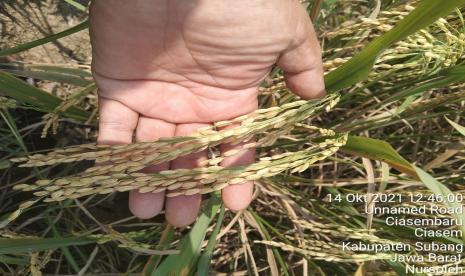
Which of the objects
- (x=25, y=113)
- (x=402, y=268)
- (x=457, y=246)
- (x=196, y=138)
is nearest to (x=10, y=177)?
(x=25, y=113)

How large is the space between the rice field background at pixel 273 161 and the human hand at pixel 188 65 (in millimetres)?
79

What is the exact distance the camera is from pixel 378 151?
1151 mm

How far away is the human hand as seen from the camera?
1283 millimetres

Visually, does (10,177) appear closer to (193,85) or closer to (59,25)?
(59,25)

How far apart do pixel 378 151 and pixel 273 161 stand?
26 centimetres

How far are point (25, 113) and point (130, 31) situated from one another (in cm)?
88

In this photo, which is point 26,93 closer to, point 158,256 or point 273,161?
point 158,256

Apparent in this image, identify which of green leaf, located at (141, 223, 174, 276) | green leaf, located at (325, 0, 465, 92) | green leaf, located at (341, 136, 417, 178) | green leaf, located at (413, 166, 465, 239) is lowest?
green leaf, located at (141, 223, 174, 276)

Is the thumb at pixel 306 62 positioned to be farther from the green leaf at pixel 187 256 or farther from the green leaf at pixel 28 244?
the green leaf at pixel 28 244

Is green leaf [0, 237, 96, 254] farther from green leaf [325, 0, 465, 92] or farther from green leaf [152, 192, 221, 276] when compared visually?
green leaf [325, 0, 465, 92]

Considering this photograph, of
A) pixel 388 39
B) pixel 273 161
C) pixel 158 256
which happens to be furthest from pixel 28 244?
pixel 388 39

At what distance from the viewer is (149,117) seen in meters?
1.48

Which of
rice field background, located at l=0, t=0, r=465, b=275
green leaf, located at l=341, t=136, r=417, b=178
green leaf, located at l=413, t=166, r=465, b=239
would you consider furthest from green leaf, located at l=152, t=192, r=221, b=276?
green leaf, located at l=413, t=166, r=465, b=239

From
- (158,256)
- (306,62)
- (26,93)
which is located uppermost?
(306,62)
